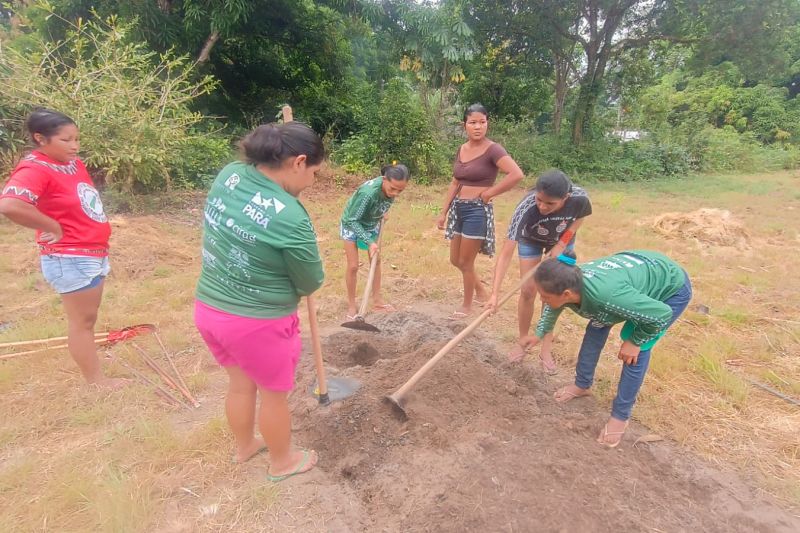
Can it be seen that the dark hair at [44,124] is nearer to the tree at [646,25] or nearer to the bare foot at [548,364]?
the bare foot at [548,364]

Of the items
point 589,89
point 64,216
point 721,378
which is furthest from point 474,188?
point 589,89

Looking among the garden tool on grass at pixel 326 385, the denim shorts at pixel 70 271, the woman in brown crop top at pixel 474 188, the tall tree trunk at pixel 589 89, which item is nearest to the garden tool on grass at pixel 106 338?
the denim shorts at pixel 70 271

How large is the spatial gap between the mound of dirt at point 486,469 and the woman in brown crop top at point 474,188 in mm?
1099

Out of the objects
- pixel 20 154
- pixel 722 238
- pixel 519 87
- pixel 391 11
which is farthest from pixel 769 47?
pixel 20 154

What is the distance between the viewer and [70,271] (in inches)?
96.8

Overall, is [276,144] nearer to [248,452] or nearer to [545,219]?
[248,452]

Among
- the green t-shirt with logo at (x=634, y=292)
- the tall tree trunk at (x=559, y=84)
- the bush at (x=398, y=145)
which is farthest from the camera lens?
the tall tree trunk at (x=559, y=84)

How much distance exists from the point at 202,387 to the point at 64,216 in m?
1.27

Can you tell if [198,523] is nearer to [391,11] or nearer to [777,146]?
[391,11]

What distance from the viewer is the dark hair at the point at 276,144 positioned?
1.61 metres

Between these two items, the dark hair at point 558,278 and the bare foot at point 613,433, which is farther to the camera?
the bare foot at point 613,433

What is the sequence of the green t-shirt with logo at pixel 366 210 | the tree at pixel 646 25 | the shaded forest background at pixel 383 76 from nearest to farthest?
the green t-shirt with logo at pixel 366 210, the shaded forest background at pixel 383 76, the tree at pixel 646 25

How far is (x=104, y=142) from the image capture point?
6594 mm

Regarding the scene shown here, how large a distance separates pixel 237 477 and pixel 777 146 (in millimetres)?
22692
